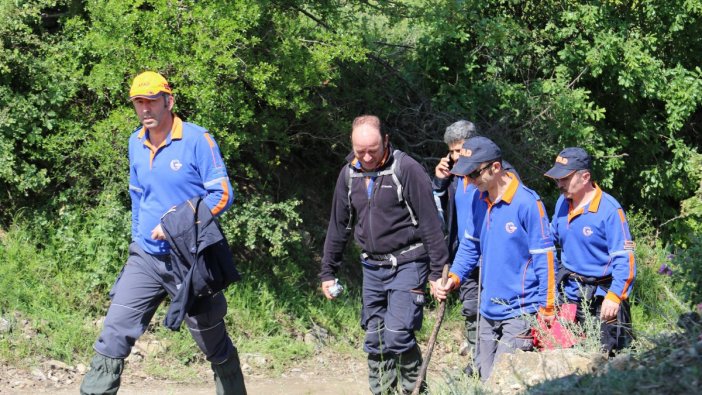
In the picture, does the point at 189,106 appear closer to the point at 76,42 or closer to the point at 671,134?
the point at 76,42

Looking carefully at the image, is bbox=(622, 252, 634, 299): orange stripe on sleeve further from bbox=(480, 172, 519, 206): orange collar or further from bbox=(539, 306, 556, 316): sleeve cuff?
bbox=(480, 172, 519, 206): orange collar

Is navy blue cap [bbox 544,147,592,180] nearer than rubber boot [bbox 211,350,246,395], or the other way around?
rubber boot [bbox 211,350,246,395]

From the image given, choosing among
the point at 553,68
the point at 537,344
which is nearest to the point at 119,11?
the point at 537,344

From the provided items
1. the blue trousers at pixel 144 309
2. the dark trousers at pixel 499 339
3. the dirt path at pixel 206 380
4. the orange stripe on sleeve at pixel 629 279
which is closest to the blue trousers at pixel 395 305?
the dark trousers at pixel 499 339

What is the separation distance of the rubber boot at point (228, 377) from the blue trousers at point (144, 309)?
0.24ft

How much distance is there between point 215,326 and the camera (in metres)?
5.91

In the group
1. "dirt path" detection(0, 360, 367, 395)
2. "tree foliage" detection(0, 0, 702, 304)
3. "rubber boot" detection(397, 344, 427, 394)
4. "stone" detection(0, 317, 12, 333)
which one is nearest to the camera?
"rubber boot" detection(397, 344, 427, 394)

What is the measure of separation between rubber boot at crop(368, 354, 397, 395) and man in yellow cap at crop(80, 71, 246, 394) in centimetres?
114

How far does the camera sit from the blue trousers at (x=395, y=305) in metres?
6.15

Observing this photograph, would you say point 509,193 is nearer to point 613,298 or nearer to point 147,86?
point 613,298

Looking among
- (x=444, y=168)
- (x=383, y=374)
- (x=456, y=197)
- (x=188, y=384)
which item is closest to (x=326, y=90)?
(x=444, y=168)

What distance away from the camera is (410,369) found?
6.32m

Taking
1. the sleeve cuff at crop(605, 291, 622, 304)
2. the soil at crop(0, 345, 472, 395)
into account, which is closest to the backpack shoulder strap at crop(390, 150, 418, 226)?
the sleeve cuff at crop(605, 291, 622, 304)

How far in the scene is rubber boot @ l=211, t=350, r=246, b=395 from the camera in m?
6.09
